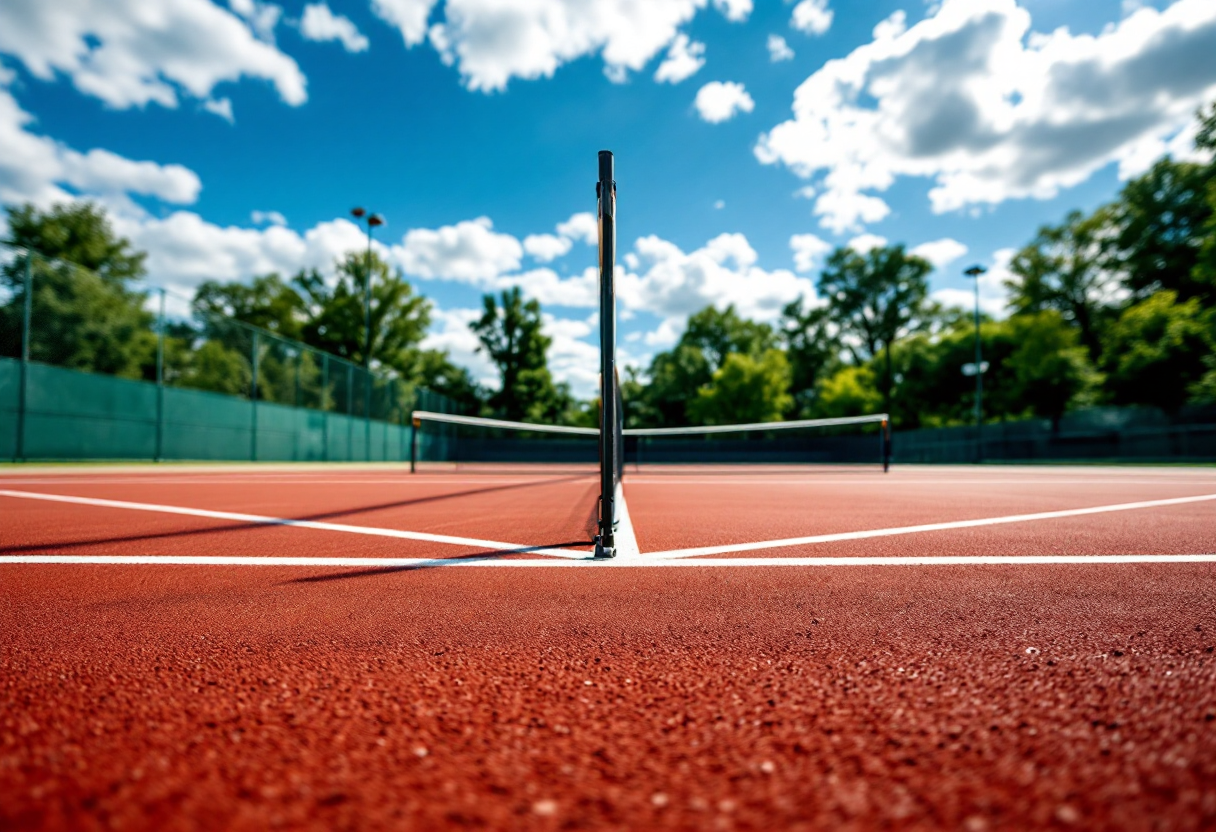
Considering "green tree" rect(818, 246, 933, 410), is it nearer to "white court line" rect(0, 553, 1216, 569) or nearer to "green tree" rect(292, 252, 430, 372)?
"green tree" rect(292, 252, 430, 372)

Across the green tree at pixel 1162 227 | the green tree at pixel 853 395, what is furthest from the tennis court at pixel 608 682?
the green tree at pixel 1162 227

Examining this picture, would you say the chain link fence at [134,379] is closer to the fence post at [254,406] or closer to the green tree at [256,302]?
the fence post at [254,406]

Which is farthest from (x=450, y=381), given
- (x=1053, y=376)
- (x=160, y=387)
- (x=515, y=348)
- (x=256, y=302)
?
(x=1053, y=376)

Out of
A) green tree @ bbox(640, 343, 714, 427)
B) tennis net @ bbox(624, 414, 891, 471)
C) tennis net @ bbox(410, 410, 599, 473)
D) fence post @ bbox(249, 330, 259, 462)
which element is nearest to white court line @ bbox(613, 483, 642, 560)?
fence post @ bbox(249, 330, 259, 462)

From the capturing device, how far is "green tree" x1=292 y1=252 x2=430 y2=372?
3762 centimetres

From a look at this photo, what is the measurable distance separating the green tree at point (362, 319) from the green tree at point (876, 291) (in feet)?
114

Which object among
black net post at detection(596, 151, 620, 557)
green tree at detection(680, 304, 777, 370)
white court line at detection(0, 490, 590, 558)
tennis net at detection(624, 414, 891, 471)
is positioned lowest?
tennis net at detection(624, 414, 891, 471)

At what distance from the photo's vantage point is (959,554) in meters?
2.87

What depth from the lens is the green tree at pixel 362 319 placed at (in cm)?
3762

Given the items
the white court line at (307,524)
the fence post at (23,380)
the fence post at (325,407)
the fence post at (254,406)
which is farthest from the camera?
the fence post at (325,407)

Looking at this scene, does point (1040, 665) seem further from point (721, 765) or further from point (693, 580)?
point (693, 580)

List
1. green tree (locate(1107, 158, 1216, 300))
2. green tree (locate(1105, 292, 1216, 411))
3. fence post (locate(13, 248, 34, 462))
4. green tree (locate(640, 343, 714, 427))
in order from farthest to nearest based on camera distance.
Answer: green tree (locate(640, 343, 714, 427)) < green tree (locate(1107, 158, 1216, 300)) < green tree (locate(1105, 292, 1216, 411)) < fence post (locate(13, 248, 34, 462))

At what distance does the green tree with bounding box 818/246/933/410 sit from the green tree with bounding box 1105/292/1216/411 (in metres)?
20.1

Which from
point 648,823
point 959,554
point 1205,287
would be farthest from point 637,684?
point 1205,287
